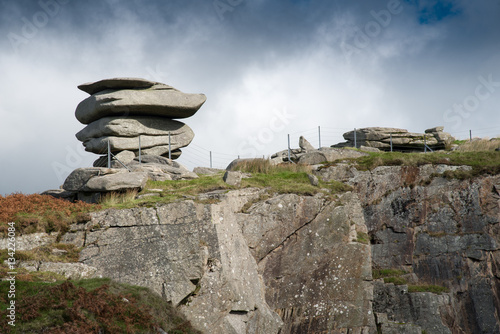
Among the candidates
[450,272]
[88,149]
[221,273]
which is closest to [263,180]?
[221,273]

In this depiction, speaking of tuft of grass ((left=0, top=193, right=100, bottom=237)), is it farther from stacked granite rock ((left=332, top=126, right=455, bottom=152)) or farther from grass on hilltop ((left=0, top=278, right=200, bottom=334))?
stacked granite rock ((left=332, top=126, right=455, bottom=152))

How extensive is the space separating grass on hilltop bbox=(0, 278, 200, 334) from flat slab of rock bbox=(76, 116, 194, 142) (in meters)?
18.8

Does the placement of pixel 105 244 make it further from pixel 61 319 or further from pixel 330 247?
pixel 330 247

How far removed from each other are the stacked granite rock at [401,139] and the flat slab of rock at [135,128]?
1280 centimetres

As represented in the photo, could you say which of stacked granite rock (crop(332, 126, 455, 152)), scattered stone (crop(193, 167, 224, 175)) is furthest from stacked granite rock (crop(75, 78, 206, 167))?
stacked granite rock (crop(332, 126, 455, 152))

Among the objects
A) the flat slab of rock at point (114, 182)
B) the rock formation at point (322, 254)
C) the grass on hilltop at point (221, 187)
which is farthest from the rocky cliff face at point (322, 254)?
the flat slab of rock at point (114, 182)

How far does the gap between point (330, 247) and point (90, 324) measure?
1207 cm

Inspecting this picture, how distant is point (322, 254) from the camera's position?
2167 centimetres

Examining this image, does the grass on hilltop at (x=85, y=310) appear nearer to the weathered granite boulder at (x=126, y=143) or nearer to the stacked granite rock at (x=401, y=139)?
the weathered granite boulder at (x=126, y=143)

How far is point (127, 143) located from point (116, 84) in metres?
3.73

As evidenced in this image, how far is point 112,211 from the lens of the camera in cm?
2014

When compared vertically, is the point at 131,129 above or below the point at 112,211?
above

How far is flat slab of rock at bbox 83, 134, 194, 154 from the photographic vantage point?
105 feet

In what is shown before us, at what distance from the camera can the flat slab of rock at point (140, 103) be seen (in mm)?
32031
